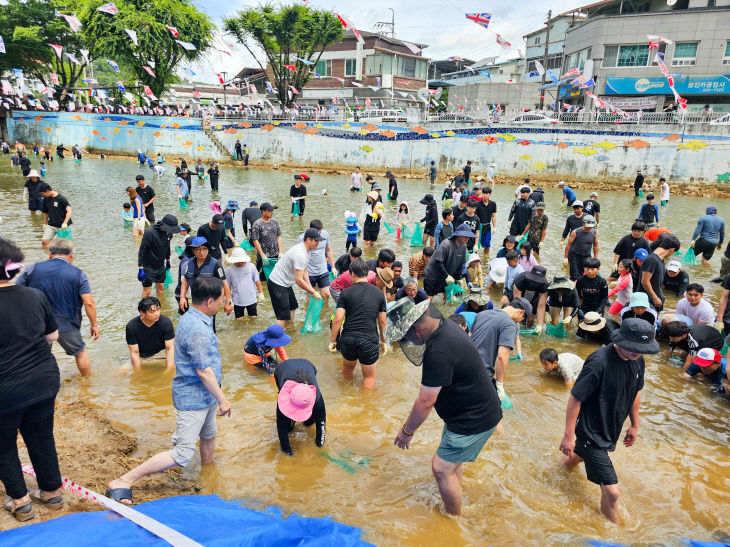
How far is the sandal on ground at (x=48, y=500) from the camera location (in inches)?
122

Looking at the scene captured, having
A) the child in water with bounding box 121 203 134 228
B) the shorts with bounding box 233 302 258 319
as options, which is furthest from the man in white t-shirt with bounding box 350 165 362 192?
the shorts with bounding box 233 302 258 319

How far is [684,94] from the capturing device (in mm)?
30891

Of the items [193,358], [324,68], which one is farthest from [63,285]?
[324,68]

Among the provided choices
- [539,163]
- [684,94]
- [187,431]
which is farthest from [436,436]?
[684,94]

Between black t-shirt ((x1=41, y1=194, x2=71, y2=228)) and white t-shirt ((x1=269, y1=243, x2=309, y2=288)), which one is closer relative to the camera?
white t-shirt ((x1=269, y1=243, x2=309, y2=288))

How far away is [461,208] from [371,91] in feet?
141

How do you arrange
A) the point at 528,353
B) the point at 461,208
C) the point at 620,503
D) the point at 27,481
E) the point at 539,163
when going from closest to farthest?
the point at 27,481
the point at 620,503
the point at 528,353
the point at 461,208
the point at 539,163

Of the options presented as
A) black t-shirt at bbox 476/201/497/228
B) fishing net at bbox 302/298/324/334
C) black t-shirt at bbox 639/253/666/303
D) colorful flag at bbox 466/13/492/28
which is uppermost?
colorful flag at bbox 466/13/492/28

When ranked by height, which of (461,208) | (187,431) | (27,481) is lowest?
(27,481)

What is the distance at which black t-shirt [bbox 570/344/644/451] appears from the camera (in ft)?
10.8

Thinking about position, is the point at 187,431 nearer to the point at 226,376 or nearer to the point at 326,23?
the point at 226,376

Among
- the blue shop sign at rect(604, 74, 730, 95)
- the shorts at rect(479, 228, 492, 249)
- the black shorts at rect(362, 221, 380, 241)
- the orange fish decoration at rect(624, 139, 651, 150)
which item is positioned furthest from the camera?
the blue shop sign at rect(604, 74, 730, 95)

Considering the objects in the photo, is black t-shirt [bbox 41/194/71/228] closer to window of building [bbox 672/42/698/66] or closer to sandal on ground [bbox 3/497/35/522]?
sandal on ground [bbox 3/497/35/522]

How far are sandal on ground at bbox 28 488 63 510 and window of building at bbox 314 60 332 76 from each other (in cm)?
5339
